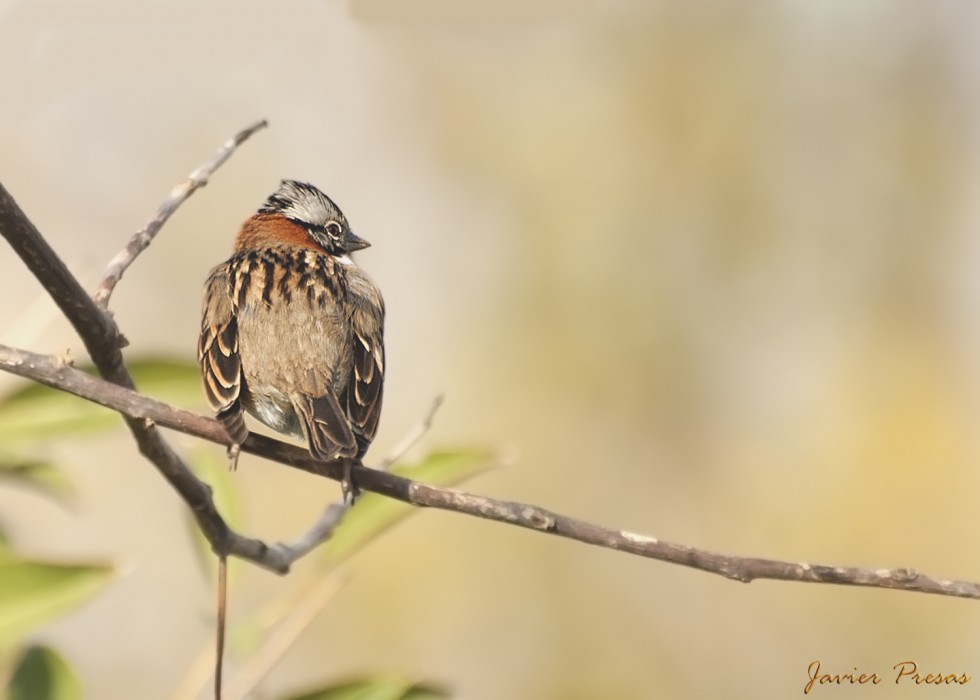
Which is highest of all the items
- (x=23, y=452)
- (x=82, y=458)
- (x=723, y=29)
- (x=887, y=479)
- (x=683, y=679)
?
(x=723, y=29)

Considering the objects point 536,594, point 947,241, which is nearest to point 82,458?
point 536,594

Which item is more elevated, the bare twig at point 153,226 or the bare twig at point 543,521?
the bare twig at point 153,226

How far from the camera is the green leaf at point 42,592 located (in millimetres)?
2037

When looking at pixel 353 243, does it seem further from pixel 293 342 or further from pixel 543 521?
pixel 543 521

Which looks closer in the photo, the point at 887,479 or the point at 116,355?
the point at 116,355

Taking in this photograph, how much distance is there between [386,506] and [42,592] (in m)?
0.64

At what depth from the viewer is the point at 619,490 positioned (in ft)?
19.9

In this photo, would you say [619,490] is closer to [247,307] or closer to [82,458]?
[82,458]

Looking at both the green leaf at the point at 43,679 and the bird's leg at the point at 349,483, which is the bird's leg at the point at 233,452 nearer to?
the bird's leg at the point at 349,483

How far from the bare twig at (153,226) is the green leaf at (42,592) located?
44cm

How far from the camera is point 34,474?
2.33m

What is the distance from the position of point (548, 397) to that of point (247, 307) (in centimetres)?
391
